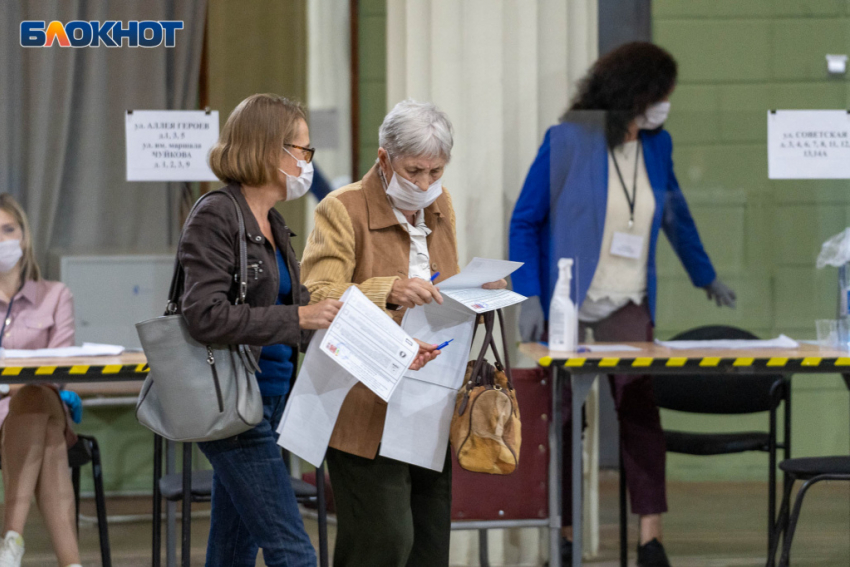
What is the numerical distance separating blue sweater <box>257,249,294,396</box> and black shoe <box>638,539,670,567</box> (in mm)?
1751

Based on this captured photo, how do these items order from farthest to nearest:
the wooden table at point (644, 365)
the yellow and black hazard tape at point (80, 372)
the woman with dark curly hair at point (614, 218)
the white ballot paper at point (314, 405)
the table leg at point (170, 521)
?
the woman with dark curly hair at point (614, 218) < the table leg at point (170, 521) < the wooden table at point (644, 365) < the yellow and black hazard tape at point (80, 372) < the white ballot paper at point (314, 405)

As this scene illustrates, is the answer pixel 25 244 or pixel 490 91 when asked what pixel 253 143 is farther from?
pixel 490 91

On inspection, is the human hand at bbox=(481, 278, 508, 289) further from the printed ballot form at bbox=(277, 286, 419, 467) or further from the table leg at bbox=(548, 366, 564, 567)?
the table leg at bbox=(548, 366, 564, 567)

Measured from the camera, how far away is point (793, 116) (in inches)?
136

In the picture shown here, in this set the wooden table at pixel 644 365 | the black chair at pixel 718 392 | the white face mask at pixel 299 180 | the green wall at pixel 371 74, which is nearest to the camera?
the white face mask at pixel 299 180

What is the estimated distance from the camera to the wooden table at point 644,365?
2.84m

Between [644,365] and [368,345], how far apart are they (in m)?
1.30

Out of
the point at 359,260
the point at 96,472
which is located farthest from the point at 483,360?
the point at 96,472

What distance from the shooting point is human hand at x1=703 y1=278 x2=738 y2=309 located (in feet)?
11.8

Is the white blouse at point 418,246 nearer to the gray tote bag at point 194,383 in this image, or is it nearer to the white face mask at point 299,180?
the white face mask at point 299,180

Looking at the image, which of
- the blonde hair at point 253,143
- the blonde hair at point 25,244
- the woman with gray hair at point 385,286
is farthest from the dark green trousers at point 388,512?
the blonde hair at point 25,244

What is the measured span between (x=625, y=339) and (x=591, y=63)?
121cm

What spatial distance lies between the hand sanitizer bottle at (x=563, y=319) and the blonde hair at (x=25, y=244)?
6.31ft

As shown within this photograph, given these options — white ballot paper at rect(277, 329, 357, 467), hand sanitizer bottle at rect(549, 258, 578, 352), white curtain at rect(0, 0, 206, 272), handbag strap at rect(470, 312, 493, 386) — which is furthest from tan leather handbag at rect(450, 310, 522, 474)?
white curtain at rect(0, 0, 206, 272)
